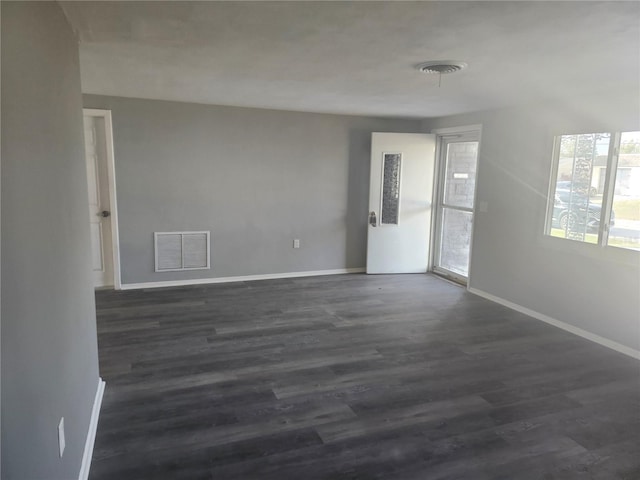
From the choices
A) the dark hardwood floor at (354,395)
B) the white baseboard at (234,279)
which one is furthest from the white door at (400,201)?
the dark hardwood floor at (354,395)

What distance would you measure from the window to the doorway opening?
47.3 inches

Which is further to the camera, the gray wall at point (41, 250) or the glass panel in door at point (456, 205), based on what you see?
the glass panel in door at point (456, 205)

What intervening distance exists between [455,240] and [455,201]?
1.75 ft

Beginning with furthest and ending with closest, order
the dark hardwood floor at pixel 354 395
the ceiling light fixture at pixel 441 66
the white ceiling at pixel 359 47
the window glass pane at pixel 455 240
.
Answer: the window glass pane at pixel 455 240 < the ceiling light fixture at pixel 441 66 < the dark hardwood floor at pixel 354 395 < the white ceiling at pixel 359 47

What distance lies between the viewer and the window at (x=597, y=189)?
3660 millimetres

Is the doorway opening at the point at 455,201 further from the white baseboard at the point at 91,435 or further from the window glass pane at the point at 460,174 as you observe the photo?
the white baseboard at the point at 91,435

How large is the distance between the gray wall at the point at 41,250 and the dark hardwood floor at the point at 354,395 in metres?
0.56

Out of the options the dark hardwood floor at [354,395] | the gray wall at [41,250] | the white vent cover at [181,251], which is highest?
the gray wall at [41,250]

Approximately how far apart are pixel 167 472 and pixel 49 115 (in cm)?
170

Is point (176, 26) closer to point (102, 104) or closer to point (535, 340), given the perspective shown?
point (102, 104)

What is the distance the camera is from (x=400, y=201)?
6.12 metres

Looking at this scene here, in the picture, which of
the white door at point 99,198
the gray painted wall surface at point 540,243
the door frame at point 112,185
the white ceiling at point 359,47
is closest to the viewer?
the white ceiling at point 359,47

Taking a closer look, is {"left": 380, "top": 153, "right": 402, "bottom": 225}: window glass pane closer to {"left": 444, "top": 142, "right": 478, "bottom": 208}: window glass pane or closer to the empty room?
the empty room

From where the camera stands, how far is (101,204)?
16.6 ft
